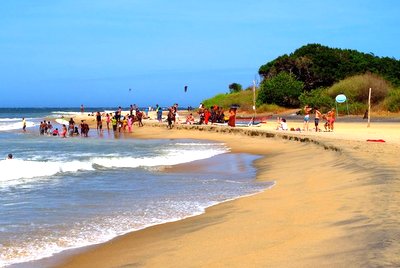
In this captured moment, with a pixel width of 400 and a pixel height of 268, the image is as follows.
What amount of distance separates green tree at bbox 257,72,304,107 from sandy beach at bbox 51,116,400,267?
4434 cm

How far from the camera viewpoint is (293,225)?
7004 millimetres

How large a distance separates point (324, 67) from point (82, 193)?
180ft

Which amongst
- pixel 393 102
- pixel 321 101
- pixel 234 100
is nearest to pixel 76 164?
pixel 393 102

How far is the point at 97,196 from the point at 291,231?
19.2 ft

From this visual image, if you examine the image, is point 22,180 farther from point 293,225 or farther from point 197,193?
point 293,225

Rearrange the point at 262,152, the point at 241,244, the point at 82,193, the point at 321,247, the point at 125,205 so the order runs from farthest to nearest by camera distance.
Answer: the point at 262,152
the point at 82,193
the point at 125,205
the point at 241,244
the point at 321,247

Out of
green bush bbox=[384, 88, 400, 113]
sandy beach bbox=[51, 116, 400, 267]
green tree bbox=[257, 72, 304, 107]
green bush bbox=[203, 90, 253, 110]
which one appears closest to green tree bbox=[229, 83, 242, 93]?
green bush bbox=[203, 90, 253, 110]

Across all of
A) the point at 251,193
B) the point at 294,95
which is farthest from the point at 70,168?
the point at 294,95

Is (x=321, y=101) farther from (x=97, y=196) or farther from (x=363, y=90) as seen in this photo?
(x=97, y=196)

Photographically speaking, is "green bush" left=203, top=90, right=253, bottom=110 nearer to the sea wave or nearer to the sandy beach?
the sea wave

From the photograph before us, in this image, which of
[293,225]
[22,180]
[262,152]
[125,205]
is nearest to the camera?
[293,225]

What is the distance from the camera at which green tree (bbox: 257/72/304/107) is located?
56562 millimetres

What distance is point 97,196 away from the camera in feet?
37.6

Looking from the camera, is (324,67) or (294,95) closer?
(294,95)
